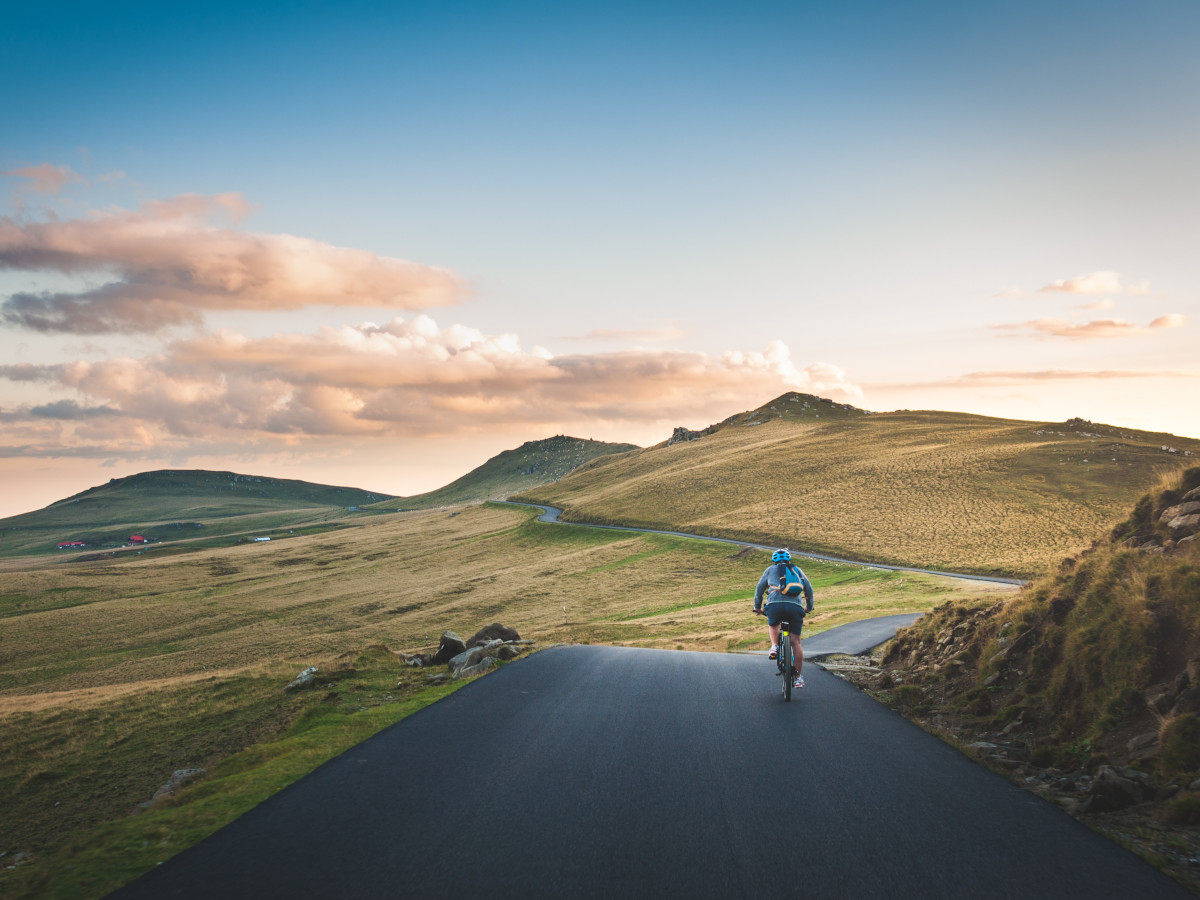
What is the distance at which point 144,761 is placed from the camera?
68.0 feet

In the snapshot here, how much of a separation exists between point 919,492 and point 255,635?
7195cm

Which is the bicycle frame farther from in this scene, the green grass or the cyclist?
the green grass

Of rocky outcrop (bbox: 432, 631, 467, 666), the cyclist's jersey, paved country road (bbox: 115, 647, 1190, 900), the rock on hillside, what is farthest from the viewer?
rocky outcrop (bbox: 432, 631, 467, 666)

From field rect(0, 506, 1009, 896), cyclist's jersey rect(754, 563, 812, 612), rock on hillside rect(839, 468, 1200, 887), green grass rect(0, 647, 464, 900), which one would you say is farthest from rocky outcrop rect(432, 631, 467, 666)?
rock on hillside rect(839, 468, 1200, 887)

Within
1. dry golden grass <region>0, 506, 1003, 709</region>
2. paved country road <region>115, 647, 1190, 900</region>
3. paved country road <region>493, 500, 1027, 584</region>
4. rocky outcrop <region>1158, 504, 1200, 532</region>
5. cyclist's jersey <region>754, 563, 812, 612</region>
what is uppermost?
rocky outcrop <region>1158, 504, 1200, 532</region>

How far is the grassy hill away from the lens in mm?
61625

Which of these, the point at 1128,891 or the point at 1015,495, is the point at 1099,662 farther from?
the point at 1015,495

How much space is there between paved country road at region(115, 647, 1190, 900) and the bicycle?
158cm

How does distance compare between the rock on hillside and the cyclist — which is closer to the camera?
the rock on hillside

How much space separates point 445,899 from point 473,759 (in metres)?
3.90

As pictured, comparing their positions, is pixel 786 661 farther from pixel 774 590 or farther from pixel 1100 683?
pixel 1100 683

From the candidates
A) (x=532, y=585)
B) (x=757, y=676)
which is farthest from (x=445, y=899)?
(x=532, y=585)

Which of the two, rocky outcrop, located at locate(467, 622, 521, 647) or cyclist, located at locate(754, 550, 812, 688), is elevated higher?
cyclist, located at locate(754, 550, 812, 688)

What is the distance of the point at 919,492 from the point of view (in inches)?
3201
